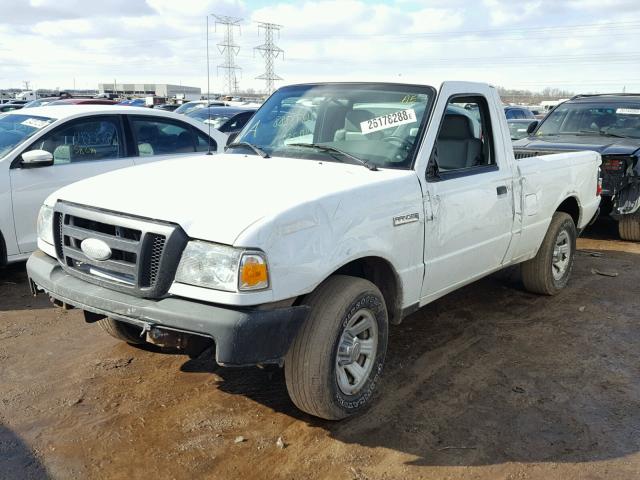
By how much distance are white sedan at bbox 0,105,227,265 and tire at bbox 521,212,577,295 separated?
386 cm

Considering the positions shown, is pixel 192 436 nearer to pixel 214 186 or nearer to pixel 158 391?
pixel 158 391

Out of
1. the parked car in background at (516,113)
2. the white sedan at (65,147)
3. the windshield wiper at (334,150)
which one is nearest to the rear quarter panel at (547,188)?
the windshield wiper at (334,150)

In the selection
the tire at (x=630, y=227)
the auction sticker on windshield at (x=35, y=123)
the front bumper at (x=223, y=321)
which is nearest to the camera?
the front bumper at (x=223, y=321)

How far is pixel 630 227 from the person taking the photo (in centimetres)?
815

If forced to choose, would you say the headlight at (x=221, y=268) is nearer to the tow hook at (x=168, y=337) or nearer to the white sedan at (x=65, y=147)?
the tow hook at (x=168, y=337)

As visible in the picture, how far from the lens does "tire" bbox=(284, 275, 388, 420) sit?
3125 millimetres

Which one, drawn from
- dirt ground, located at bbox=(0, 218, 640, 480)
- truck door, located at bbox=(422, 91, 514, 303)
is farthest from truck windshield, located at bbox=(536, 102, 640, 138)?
truck door, located at bbox=(422, 91, 514, 303)

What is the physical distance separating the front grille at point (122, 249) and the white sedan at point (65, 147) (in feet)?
8.45

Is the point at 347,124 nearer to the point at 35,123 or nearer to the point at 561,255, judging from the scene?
the point at 561,255

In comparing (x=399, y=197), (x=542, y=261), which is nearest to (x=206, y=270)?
(x=399, y=197)

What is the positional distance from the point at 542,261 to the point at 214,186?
11.3 ft

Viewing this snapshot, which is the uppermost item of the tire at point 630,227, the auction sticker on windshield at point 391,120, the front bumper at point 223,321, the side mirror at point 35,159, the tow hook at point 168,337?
the auction sticker on windshield at point 391,120

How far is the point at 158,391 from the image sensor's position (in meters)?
3.83

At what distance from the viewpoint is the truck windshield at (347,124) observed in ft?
13.0
